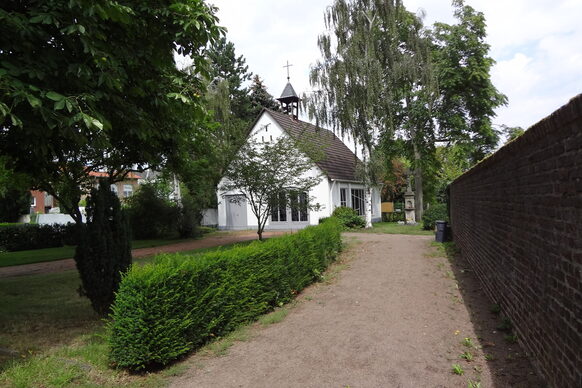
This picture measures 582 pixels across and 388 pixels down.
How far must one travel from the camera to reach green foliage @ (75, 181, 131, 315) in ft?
22.1

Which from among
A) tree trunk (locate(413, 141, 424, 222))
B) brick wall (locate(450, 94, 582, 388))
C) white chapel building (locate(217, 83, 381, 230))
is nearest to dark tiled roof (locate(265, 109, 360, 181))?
white chapel building (locate(217, 83, 381, 230))

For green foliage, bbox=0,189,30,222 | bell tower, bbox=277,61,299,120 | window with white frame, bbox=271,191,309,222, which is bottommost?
window with white frame, bbox=271,191,309,222

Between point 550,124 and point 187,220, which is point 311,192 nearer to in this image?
point 187,220

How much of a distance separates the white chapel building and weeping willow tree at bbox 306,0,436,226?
1.79m

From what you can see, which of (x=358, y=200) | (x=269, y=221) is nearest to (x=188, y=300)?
(x=269, y=221)

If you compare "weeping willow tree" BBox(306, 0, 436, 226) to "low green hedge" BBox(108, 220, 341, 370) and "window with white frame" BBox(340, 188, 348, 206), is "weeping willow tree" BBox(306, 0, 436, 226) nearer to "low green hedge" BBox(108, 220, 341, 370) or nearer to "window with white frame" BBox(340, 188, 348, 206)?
"window with white frame" BBox(340, 188, 348, 206)

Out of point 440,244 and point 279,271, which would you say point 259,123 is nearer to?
point 440,244

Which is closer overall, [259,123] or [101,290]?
[101,290]

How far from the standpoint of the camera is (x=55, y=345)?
5676mm

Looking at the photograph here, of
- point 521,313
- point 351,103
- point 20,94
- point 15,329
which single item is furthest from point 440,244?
point 20,94

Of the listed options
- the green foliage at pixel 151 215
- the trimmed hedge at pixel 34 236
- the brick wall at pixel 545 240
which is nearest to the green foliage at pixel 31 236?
the trimmed hedge at pixel 34 236

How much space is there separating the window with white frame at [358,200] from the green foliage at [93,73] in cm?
2211

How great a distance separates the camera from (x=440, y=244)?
15.6m

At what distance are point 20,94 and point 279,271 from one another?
4856 mm
